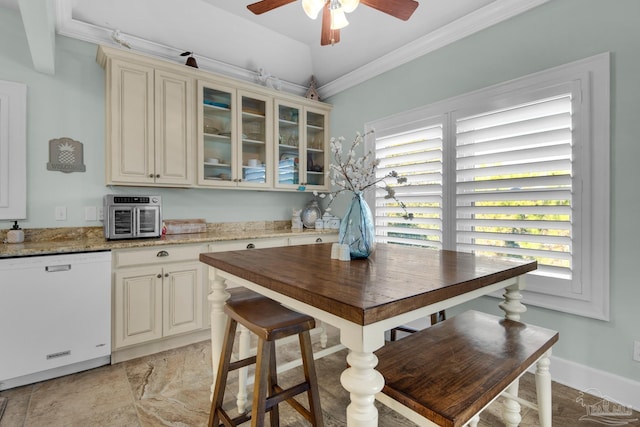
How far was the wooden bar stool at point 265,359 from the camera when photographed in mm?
1284

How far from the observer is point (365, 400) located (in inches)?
35.5

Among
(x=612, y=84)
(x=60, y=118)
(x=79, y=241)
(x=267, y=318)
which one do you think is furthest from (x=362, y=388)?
(x=60, y=118)

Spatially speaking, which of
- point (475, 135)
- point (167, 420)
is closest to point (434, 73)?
point (475, 135)

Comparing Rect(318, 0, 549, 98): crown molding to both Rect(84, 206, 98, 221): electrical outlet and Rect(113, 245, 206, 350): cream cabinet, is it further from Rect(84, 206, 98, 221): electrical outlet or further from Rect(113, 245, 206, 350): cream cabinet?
Rect(84, 206, 98, 221): electrical outlet

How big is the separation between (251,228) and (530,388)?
9.75ft

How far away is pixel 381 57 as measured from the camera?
3340mm

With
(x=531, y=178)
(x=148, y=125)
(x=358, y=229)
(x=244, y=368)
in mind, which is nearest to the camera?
(x=358, y=229)

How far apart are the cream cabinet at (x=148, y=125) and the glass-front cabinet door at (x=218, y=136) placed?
179mm

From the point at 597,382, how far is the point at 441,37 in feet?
9.54

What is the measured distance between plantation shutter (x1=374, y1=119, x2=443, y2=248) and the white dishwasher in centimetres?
239

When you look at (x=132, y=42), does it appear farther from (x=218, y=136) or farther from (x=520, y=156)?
(x=520, y=156)

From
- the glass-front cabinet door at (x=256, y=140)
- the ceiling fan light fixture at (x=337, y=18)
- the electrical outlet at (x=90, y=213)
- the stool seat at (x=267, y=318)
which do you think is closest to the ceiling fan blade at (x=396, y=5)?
the ceiling fan light fixture at (x=337, y=18)

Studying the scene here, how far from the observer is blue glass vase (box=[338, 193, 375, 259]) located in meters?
1.53

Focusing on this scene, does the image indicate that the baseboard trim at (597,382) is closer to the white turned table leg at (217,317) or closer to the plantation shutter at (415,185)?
the plantation shutter at (415,185)
